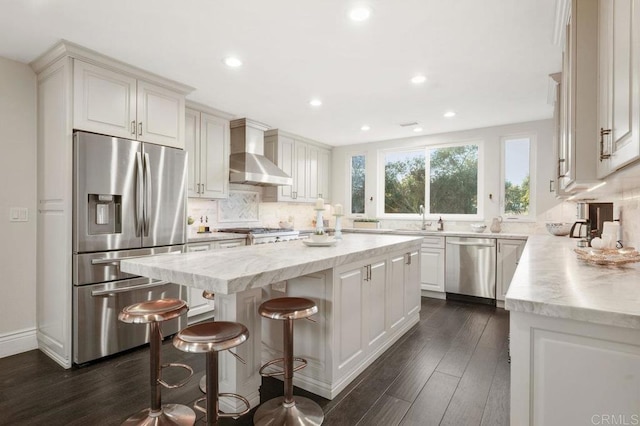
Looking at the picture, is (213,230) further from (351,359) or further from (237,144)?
(351,359)

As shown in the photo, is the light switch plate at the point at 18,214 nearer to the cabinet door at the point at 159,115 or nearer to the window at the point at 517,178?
the cabinet door at the point at 159,115

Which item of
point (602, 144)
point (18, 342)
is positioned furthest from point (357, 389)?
point (18, 342)

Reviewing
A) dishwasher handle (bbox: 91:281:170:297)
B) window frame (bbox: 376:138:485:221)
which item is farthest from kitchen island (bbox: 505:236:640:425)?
window frame (bbox: 376:138:485:221)

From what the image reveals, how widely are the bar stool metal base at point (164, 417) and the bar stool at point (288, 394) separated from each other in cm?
38

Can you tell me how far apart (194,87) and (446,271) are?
3.99 metres

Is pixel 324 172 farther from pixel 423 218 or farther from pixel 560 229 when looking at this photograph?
pixel 560 229

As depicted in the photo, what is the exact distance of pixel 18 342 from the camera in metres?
2.86

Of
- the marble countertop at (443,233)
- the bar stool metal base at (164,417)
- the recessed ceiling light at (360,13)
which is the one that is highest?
the recessed ceiling light at (360,13)

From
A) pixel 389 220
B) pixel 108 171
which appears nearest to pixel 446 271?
pixel 389 220

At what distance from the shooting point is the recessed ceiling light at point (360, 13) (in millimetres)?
2137

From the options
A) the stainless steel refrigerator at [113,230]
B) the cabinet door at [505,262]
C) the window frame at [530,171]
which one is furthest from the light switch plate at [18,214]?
the window frame at [530,171]

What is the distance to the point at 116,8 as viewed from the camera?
2.14m

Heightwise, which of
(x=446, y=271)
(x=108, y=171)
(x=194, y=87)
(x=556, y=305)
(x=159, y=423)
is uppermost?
(x=194, y=87)

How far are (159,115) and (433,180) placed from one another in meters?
4.30
